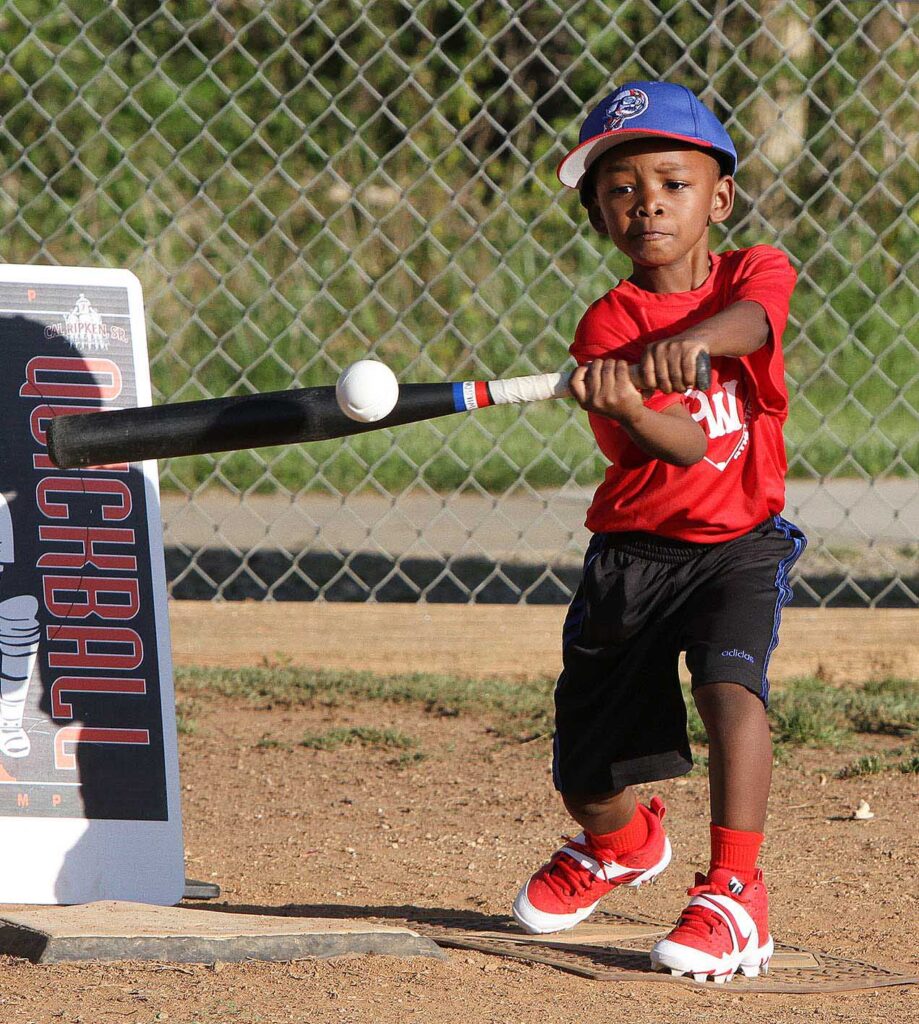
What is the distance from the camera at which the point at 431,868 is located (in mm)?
2891

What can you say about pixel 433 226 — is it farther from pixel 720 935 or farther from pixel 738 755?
pixel 720 935

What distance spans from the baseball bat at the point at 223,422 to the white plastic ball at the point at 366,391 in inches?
4.0

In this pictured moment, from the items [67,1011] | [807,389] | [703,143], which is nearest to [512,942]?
[67,1011]

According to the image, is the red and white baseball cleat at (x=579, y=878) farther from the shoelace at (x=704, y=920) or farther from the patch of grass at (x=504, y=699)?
the patch of grass at (x=504, y=699)

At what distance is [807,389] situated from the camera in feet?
26.0

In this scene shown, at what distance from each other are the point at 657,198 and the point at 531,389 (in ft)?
1.49

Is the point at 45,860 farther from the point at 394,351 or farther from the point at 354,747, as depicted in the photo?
the point at 394,351

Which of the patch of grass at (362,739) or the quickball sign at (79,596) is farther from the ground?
the quickball sign at (79,596)

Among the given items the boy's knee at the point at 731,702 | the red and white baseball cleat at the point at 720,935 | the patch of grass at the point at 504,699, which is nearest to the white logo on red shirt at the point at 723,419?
the boy's knee at the point at 731,702

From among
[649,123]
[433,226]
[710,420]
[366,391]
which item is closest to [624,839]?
[710,420]

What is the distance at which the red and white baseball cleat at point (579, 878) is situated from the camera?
248 centimetres

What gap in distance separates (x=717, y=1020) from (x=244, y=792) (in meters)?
1.56

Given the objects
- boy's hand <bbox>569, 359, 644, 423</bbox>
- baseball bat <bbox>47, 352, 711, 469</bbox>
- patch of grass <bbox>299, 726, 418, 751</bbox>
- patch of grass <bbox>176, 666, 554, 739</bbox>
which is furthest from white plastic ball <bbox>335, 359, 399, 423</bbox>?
patch of grass <bbox>176, 666, 554, 739</bbox>

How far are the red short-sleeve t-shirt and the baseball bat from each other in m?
0.28
